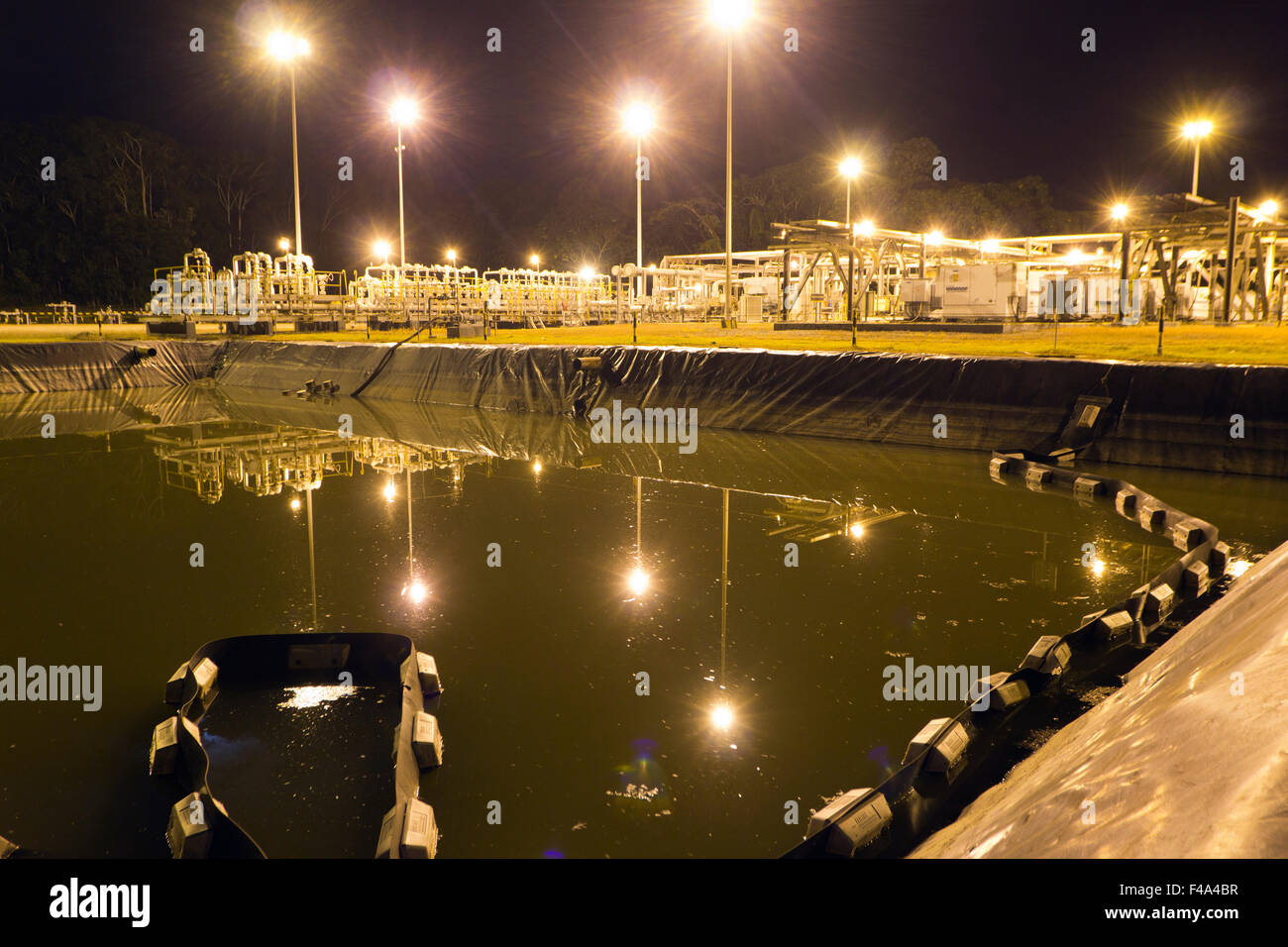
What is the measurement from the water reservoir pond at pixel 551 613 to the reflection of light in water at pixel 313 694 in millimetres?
22

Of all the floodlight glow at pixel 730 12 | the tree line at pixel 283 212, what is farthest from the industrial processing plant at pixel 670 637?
the tree line at pixel 283 212

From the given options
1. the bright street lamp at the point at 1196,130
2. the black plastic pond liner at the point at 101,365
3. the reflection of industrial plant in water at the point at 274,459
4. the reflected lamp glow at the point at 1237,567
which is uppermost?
the bright street lamp at the point at 1196,130

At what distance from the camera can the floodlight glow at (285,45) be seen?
30.9 meters

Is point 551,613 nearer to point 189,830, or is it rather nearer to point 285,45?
point 189,830

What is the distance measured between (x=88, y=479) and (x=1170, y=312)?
25583mm

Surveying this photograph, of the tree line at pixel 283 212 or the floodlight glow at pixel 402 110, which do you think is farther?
the tree line at pixel 283 212

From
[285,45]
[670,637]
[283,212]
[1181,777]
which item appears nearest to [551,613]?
[670,637]

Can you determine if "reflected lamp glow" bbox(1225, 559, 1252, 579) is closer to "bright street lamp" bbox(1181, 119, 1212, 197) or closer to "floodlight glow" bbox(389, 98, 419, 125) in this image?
"bright street lamp" bbox(1181, 119, 1212, 197)

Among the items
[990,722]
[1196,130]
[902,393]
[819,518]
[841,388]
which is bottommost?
[990,722]

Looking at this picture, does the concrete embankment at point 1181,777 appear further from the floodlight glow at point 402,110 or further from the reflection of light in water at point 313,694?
the floodlight glow at point 402,110

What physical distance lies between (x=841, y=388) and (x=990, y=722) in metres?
10.1

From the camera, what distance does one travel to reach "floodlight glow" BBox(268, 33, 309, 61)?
1216 inches

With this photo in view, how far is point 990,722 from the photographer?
467 centimetres
